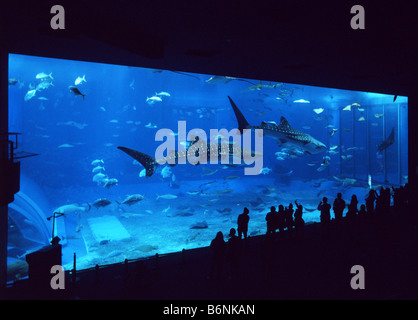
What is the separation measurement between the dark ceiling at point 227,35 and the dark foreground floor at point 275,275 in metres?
3.90

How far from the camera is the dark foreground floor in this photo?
15.9ft

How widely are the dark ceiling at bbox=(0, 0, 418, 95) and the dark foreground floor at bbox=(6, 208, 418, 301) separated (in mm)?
3897

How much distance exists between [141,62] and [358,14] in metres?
4.95

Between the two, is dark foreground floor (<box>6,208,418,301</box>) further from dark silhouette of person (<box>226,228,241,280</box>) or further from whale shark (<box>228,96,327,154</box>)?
whale shark (<box>228,96,327,154</box>)

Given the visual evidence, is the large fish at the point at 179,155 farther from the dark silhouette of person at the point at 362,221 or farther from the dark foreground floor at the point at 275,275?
the dark silhouette of person at the point at 362,221

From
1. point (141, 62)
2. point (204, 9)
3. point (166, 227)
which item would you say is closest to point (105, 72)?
point (166, 227)

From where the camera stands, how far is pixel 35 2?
2953 mm

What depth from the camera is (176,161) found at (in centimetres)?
872

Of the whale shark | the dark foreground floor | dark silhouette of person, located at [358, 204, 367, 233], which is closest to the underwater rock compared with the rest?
the dark foreground floor

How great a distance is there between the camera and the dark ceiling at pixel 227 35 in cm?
377

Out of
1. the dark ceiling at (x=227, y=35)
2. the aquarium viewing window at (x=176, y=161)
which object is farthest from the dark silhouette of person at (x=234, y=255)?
the dark ceiling at (x=227, y=35)
